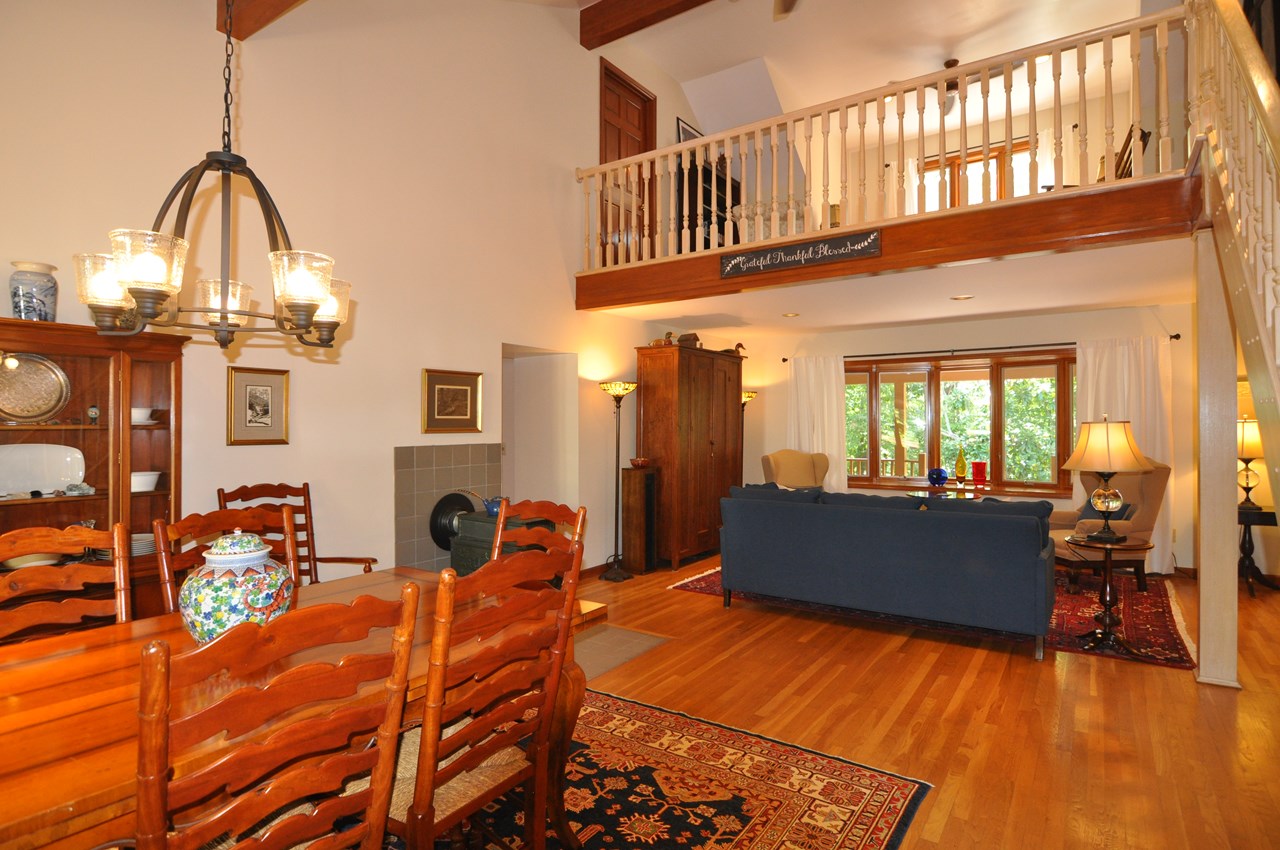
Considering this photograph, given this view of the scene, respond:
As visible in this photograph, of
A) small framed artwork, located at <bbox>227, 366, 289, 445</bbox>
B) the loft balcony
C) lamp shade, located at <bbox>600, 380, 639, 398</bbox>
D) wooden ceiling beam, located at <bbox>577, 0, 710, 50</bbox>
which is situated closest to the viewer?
small framed artwork, located at <bbox>227, 366, 289, 445</bbox>

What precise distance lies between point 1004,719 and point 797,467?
4675mm

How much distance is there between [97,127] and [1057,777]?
4.99 metres

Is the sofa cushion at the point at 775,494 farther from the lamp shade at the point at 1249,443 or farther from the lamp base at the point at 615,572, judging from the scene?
the lamp shade at the point at 1249,443

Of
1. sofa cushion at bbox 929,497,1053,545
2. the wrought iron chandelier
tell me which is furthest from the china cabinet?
sofa cushion at bbox 929,497,1053,545

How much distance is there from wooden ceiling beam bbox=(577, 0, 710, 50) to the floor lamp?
3.12 metres

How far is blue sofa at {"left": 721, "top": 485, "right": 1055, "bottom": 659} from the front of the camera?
3791 mm

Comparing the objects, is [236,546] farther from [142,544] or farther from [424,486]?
[424,486]

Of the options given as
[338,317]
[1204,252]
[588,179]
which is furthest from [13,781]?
[588,179]

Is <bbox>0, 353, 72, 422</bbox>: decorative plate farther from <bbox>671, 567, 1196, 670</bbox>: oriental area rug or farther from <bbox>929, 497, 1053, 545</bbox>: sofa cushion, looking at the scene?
<bbox>929, 497, 1053, 545</bbox>: sofa cushion

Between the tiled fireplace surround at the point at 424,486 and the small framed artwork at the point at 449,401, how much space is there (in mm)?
152

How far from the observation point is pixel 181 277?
5.94 feet

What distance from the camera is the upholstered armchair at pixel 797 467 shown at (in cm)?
751

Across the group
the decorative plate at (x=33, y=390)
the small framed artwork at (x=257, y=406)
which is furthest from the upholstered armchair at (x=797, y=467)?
the decorative plate at (x=33, y=390)

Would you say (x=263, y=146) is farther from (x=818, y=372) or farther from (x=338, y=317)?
(x=818, y=372)
